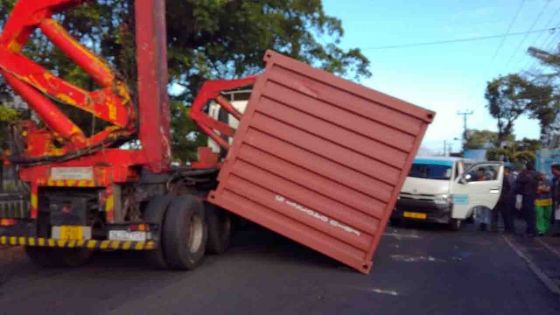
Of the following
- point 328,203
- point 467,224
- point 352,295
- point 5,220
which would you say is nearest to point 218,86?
point 328,203

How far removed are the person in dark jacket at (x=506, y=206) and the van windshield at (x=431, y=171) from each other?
1.43m

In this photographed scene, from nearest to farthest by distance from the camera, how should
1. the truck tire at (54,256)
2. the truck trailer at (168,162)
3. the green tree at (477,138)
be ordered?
the truck trailer at (168,162)
the truck tire at (54,256)
the green tree at (477,138)

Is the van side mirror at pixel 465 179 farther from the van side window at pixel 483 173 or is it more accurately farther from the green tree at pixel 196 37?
the green tree at pixel 196 37

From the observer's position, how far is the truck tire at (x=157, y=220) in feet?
24.2

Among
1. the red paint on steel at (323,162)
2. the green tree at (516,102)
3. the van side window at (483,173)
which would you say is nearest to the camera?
the red paint on steel at (323,162)

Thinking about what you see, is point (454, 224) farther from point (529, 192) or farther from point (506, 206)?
point (529, 192)

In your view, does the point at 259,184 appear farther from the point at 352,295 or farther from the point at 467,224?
the point at 467,224

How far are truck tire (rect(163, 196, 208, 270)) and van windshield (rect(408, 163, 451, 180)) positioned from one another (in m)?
8.02

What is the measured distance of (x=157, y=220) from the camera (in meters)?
7.39

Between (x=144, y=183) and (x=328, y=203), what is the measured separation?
249 cm

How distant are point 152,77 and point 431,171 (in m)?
9.22

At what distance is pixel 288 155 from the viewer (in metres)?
8.33

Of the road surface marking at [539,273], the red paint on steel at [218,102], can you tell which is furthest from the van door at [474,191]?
the red paint on steel at [218,102]

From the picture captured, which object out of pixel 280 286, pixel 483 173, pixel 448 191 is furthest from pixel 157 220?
pixel 483 173
